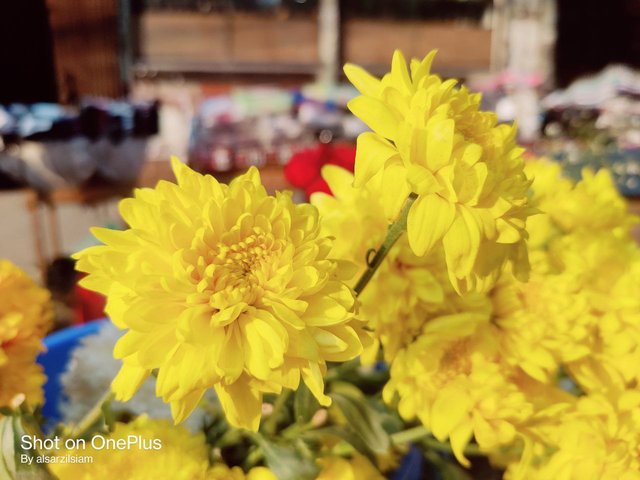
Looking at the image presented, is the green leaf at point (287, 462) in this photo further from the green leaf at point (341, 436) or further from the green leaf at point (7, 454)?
the green leaf at point (7, 454)

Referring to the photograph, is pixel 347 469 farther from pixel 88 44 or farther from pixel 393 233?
pixel 88 44

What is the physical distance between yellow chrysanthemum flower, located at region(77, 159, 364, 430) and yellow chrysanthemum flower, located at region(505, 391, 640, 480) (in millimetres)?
169

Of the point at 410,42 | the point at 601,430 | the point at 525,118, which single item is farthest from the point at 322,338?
the point at 410,42

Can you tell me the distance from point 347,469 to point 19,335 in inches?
9.2

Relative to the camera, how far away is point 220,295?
0.95 ft

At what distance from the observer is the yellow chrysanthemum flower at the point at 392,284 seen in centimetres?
38

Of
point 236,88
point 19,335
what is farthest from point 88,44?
point 19,335

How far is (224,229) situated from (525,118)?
9.94 feet

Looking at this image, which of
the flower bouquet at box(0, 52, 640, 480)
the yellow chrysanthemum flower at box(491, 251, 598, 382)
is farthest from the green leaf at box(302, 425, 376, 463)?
the yellow chrysanthemum flower at box(491, 251, 598, 382)

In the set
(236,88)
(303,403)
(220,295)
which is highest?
(220,295)

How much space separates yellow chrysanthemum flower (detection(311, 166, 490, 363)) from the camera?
38 cm

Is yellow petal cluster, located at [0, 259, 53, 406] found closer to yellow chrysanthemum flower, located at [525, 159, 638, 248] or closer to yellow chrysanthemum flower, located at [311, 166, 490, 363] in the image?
yellow chrysanthemum flower, located at [311, 166, 490, 363]

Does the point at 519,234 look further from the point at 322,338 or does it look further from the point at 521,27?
the point at 521,27

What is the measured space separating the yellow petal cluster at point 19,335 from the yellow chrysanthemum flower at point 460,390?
0.79 ft
